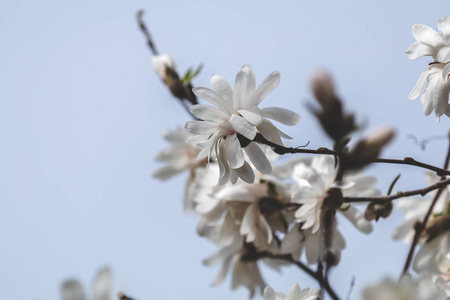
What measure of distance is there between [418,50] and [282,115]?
191mm

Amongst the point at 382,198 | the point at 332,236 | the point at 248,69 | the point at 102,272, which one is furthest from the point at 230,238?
the point at 102,272

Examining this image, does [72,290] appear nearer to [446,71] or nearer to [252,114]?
[252,114]

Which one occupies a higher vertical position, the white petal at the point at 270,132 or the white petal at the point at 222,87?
the white petal at the point at 222,87

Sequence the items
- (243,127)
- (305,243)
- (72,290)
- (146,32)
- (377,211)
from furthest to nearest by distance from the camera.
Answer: (146,32)
(305,243)
(377,211)
(243,127)
(72,290)

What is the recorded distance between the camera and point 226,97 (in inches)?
25.3

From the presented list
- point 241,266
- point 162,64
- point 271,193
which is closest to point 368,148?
point 271,193

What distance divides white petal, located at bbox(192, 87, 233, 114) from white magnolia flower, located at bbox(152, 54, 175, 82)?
510 mm

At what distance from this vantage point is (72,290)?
0.45m

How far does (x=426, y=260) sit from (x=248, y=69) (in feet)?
1.60

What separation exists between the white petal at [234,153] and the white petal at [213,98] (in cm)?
4

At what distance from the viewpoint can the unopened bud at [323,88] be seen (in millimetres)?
713

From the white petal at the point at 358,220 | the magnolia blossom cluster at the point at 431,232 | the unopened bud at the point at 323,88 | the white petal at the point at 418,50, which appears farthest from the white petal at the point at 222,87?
the magnolia blossom cluster at the point at 431,232

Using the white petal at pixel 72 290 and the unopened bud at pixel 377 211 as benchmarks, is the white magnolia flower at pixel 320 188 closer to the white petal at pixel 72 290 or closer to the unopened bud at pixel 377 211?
the unopened bud at pixel 377 211

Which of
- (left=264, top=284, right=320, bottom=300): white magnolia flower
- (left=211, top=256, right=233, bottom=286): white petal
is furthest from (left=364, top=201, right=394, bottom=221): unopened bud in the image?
(left=211, top=256, right=233, bottom=286): white petal
